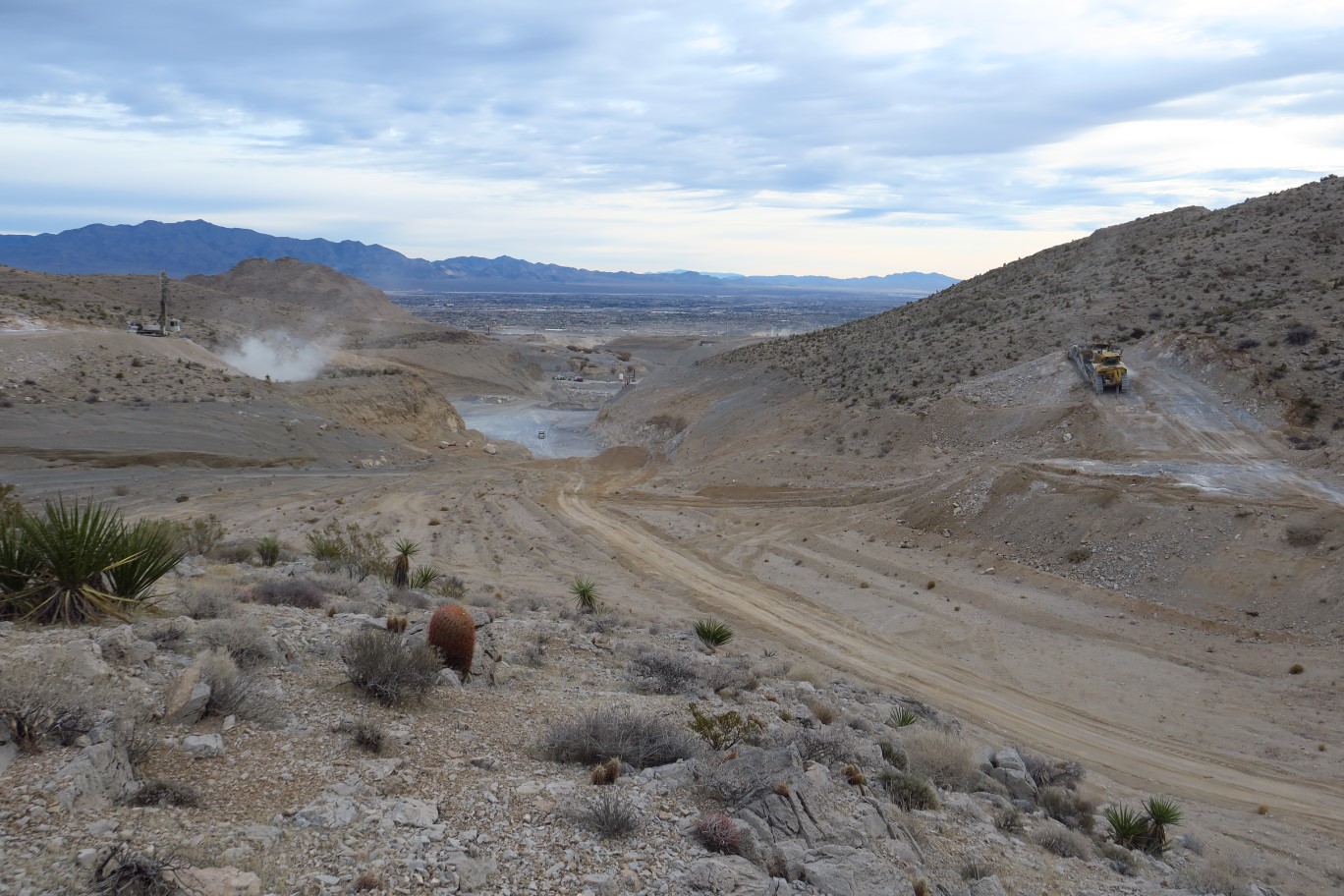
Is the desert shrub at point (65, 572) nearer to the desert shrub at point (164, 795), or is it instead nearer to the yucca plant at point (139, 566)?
the yucca plant at point (139, 566)

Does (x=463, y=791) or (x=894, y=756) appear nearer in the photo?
(x=463, y=791)

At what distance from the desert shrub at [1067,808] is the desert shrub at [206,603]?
9.07 metres

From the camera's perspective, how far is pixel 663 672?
10.8m

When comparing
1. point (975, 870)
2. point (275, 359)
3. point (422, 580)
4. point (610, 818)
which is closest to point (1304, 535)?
point (975, 870)

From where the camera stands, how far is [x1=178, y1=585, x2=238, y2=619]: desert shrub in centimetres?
918

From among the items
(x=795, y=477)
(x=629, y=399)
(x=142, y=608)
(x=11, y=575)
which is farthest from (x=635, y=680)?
(x=629, y=399)

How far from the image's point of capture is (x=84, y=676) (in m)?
6.45

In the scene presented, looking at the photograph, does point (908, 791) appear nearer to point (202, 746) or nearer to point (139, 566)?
point (202, 746)

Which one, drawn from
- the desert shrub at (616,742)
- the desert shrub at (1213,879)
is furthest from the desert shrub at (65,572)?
the desert shrub at (1213,879)

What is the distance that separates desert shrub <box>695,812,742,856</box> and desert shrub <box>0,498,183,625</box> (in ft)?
20.0

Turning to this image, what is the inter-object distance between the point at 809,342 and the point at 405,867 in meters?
47.8

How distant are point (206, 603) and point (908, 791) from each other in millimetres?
7565

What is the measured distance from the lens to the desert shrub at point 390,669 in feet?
25.4

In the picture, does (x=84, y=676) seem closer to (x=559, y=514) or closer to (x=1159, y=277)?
(x=559, y=514)
